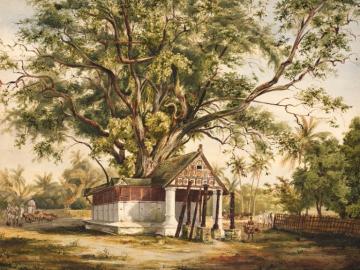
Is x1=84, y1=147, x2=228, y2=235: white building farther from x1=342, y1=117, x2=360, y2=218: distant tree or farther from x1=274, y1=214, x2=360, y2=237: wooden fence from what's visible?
x1=342, y1=117, x2=360, y2=218: distant tree

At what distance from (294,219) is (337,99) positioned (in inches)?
223

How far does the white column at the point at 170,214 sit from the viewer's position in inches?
785

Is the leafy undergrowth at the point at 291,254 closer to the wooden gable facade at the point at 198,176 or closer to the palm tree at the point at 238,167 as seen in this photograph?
the palm tree at the point at 238,167

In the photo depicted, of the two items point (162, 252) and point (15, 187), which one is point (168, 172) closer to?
point (162, 252)

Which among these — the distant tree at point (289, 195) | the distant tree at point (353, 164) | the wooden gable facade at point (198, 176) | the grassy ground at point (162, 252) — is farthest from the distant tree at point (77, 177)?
the distant tree at point (353, 164)

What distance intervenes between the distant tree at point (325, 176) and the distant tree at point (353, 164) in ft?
0.92

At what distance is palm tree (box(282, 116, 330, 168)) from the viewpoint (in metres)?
19.2

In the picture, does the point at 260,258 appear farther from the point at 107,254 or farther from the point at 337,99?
the point at 337,99

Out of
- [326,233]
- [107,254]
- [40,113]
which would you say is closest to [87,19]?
[40,113]

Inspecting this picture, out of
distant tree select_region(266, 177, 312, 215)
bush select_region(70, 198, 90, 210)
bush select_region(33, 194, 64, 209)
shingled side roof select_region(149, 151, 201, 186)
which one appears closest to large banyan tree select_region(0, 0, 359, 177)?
shingled side roof select_region(149, 151, 201, 186)

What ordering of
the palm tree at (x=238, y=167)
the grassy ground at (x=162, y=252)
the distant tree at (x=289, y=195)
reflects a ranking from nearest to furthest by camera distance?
the grassy ground at (x=162, y=252) < the distant tree at (x=289, y=195) < the palm tree at (x=238, y=167)

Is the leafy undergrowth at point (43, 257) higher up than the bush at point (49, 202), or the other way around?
the bush at point (49, 202)

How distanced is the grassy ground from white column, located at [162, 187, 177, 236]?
3.33ft

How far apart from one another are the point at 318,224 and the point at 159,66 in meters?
8.10
